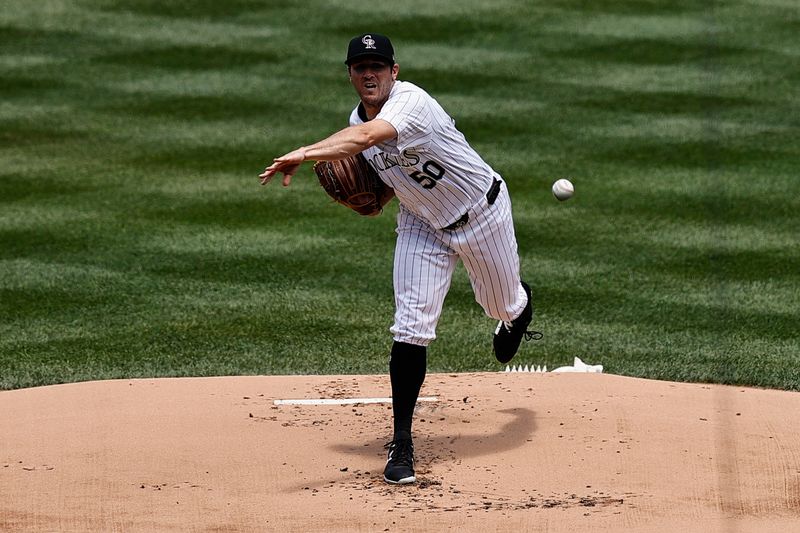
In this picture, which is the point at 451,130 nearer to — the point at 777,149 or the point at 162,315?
the point at 162,315

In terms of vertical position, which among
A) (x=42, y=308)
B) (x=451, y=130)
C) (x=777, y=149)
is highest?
(x=451, y=130)

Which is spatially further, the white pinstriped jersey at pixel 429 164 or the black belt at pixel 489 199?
the black belt at pixel 489 199

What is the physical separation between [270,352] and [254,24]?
9341 millimetres

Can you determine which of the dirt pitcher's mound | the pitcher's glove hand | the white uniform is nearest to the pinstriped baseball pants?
the white uniform

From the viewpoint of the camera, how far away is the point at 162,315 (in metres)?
8.72

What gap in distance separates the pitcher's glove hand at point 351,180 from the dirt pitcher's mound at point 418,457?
1150 mm

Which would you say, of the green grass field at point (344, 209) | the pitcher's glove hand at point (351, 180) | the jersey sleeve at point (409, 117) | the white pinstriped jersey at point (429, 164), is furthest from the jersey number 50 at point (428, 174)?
the green grass field at point (344, 209)

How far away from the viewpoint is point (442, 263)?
5.98 m

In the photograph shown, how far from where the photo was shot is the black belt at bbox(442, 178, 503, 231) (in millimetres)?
5980

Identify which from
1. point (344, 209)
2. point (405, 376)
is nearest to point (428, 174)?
point (405, 376)

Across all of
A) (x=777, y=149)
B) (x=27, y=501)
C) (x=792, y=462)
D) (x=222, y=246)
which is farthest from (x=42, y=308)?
(x=777, y=149)

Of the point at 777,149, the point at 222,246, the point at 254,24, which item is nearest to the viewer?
the point at 222,246

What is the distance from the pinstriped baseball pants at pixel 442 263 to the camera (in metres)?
5.84

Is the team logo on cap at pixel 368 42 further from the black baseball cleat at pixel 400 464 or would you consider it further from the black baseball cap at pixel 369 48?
the black baseball cleat at pixel 400 464
